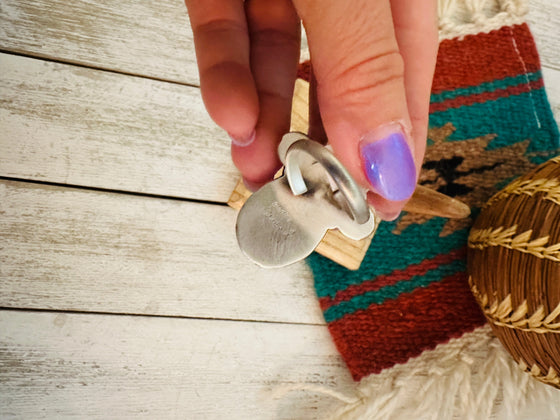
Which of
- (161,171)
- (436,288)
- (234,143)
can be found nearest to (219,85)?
(234,143)

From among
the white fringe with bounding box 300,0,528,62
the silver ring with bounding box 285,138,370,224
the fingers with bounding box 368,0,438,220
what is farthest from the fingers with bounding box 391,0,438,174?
the white fringe with bounding box 300,0,528,62

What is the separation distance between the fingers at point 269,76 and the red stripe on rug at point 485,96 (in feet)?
0.68

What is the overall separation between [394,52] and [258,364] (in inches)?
12.2

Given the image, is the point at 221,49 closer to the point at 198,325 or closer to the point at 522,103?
the point at 198,325

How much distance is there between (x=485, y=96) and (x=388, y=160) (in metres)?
0.33

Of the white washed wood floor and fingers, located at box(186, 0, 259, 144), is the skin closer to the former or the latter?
fingers, located at box(186, 0, 259, 144)

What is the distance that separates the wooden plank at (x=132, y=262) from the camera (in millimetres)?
409

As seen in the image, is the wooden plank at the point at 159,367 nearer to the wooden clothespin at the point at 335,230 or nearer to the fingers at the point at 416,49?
the wooden clothespin at the point at 335,230

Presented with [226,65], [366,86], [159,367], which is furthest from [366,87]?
[159,367]

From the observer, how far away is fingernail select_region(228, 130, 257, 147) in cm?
29

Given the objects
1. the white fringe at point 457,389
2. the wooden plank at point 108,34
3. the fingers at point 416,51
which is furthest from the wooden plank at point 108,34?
the white fringe at point 457,389

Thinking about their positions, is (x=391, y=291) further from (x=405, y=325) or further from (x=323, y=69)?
(x=323, y=69)

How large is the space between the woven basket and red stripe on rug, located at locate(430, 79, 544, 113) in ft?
0.42

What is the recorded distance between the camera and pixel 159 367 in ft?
1.38
